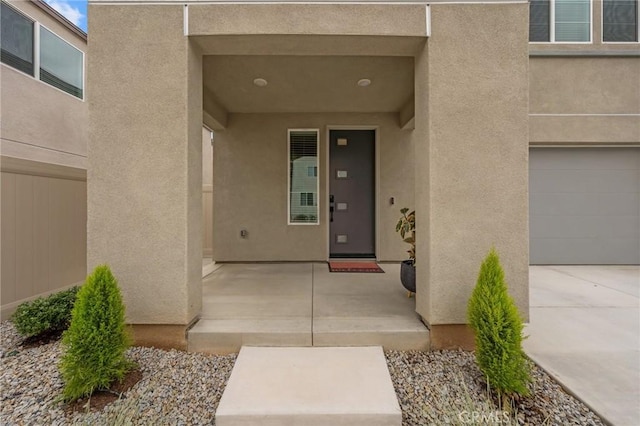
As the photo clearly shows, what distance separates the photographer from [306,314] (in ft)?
9.30

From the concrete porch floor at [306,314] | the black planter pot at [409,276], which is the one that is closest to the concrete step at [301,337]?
the concrete porch floor at [306,314]

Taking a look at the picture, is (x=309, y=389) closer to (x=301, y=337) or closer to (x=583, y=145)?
(x=301, y=337)

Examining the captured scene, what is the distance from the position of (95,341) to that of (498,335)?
8.67 ft

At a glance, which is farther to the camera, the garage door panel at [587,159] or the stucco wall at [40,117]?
the garage door panel at [587,159]

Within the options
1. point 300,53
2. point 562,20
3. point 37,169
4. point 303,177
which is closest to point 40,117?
point 37,169

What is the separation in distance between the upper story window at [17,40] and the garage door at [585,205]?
8.68m

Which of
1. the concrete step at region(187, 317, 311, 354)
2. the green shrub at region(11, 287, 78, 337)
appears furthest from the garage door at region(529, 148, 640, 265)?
the green shrub at region(11, 287, 78, 337)

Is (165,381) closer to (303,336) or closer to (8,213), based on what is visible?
(303,336)

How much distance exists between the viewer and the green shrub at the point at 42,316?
2602mm

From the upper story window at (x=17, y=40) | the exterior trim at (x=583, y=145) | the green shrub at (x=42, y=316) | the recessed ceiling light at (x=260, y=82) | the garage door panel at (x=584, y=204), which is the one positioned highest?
the upper story window at (x=17, y=40)

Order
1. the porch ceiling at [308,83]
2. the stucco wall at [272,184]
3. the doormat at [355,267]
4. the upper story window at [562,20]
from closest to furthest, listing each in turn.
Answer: the porch ceiling at [308,83], the doormat at [355,267], the stucco wall at [272,184], the upper story window at [562,20]

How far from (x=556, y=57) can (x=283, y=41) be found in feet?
18.3

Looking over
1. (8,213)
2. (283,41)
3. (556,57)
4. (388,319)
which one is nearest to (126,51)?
(283,41)

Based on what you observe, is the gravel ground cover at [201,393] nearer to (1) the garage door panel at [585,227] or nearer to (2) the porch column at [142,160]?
(2) the porch column at [142,160]
